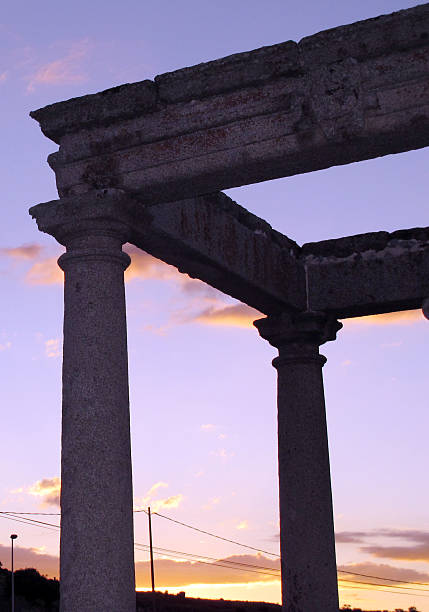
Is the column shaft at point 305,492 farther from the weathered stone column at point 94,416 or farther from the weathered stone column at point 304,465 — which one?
the weathered stone column at point 94,416

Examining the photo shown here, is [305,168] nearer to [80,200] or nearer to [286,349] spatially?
[80,200]

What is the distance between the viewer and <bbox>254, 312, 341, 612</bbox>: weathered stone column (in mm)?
18250

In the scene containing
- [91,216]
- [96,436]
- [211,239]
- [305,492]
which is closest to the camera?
[96,436]

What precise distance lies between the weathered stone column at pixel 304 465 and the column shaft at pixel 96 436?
652cm

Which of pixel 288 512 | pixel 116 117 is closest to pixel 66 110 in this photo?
pixel 116 117

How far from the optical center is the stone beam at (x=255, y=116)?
12.1 m

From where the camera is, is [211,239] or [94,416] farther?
[211,239]

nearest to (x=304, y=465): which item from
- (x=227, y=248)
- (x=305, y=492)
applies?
(x=305, y=492)

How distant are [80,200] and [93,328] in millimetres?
1689

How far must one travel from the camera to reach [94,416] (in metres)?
12.5

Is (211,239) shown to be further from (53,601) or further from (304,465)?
(53,601)

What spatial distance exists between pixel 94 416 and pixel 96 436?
0.79 feet

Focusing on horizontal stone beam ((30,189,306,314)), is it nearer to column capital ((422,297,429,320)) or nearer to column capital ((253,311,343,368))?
column capital ((253,311,343,368))

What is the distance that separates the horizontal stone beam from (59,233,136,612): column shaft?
407 millimetres
